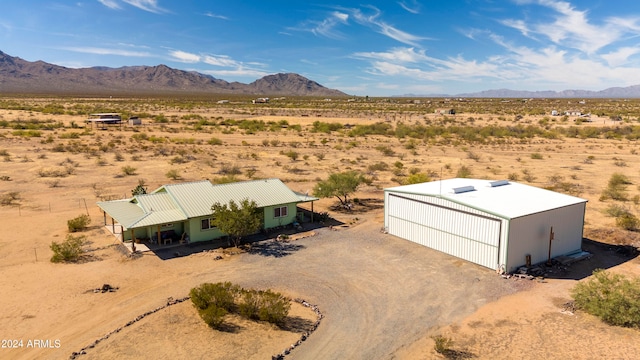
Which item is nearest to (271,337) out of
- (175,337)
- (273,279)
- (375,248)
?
(175,337)

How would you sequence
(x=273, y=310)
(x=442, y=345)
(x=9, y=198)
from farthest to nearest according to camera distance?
(x=9, y=198), (x=273, y=310), (x=442, y=345)

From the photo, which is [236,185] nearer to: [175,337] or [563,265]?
[175,337]

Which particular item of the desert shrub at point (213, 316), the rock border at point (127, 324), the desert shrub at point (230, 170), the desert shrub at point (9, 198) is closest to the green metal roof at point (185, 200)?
the rock border at point (127, 324)

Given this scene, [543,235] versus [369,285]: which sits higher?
[543,235]

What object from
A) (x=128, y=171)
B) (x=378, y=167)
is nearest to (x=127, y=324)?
(x=128, y=171)

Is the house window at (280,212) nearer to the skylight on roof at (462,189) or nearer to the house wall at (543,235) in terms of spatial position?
the skylight on roof at (462,189)

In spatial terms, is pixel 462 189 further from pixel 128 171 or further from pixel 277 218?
pixel 128 171
